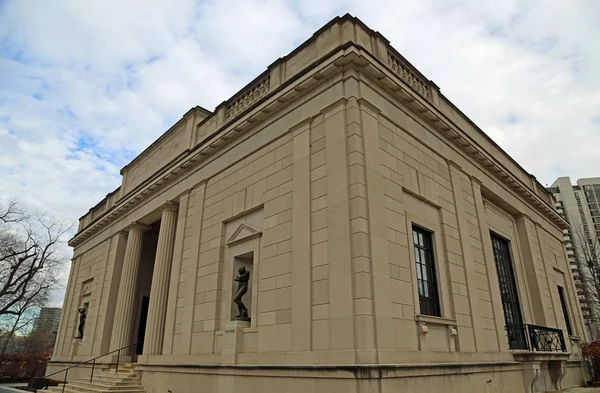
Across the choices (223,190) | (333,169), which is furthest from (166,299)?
(333,169)

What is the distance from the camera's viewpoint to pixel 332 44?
968cm

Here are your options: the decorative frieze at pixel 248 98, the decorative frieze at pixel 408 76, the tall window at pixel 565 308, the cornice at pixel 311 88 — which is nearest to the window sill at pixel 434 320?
the cornice at pixel 311 88

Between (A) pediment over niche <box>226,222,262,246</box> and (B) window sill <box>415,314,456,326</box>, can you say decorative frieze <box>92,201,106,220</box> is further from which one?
(B) window sill <box>415,314,456,326</box>

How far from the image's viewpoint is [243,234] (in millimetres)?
10508

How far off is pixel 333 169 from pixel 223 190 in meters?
4.68

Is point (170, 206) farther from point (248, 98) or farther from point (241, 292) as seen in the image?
point (241, 292)

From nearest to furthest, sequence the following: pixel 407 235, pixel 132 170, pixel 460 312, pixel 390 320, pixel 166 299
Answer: pixel 390 320
pixel 407 235
pixel 460 312
pixel 166 299
pixel 132 170

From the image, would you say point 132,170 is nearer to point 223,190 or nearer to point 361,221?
point 223,190

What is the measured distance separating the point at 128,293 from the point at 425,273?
12810 mm

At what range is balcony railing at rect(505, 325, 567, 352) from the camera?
12.6m

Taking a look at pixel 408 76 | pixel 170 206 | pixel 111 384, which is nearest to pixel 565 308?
pixel 408 76

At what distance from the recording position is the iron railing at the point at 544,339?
41.5 ft

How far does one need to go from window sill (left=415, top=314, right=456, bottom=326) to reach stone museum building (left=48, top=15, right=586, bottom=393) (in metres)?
0.03

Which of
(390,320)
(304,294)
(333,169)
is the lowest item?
(390,320)
